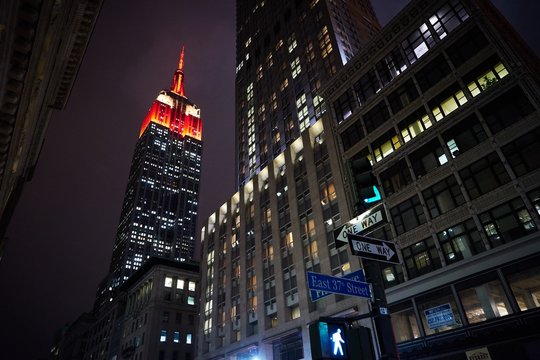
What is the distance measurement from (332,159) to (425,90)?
13225mm

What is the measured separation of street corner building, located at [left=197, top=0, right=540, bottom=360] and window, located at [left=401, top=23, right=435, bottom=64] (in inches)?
4.9

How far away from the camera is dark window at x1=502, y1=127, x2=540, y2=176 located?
22906mm

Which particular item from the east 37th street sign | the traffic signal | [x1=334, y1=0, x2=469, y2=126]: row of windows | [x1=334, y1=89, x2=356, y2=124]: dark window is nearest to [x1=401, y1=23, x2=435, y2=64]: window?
[x1=334, y1=0, x2=469, y2=126]: row of windows

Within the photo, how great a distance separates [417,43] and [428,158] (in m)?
12.1

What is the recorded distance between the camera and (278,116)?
61.3m

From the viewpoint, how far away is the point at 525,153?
23.5m

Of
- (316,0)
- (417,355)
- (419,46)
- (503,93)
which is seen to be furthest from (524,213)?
(316,0)

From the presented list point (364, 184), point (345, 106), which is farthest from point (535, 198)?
point (345, 106)

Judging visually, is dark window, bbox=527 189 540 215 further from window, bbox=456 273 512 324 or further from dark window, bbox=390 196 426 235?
dark window, bbox=390 196 426 235

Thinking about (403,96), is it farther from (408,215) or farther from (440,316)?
(440,316)

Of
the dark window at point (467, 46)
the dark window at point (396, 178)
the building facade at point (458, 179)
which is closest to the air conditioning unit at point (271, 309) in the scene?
the building facade at point (458, 179)

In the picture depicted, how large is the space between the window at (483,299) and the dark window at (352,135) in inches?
671

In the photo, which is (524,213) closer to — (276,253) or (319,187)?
(319,187)

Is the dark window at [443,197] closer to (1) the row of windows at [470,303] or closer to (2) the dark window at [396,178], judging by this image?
(2) the dark window at [396,178]
